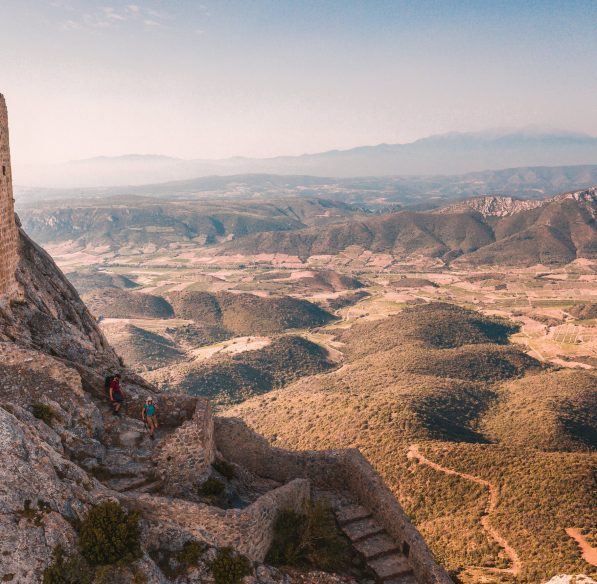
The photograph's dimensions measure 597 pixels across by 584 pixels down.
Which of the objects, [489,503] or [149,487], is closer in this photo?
[149,487]

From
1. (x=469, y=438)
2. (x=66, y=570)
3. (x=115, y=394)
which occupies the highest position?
(x=115, y=394)

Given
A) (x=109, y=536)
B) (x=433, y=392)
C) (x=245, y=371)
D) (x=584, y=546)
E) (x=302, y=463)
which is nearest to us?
(x=109, y=536)

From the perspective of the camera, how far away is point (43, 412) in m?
15.4

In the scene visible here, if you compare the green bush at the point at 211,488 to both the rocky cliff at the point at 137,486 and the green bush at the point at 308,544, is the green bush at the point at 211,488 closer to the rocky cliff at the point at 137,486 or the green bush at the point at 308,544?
the rocky cliff at the point at 137,486

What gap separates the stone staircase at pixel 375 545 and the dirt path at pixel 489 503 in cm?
2024

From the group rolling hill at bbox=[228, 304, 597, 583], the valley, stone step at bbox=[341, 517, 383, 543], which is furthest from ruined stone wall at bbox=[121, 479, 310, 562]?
the valley

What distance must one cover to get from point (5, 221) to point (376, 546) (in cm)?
2062

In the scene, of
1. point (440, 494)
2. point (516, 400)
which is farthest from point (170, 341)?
point (440, 494)

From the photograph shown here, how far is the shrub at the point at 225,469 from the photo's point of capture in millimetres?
18922

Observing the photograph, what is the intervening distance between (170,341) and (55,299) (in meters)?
125

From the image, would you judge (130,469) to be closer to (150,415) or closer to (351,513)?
(150,415)

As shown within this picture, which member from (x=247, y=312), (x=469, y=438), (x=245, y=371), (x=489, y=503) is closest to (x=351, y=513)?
(x=489, y=503)

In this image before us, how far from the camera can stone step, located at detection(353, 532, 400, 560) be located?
17906 mm

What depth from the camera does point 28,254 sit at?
86.1 feet
